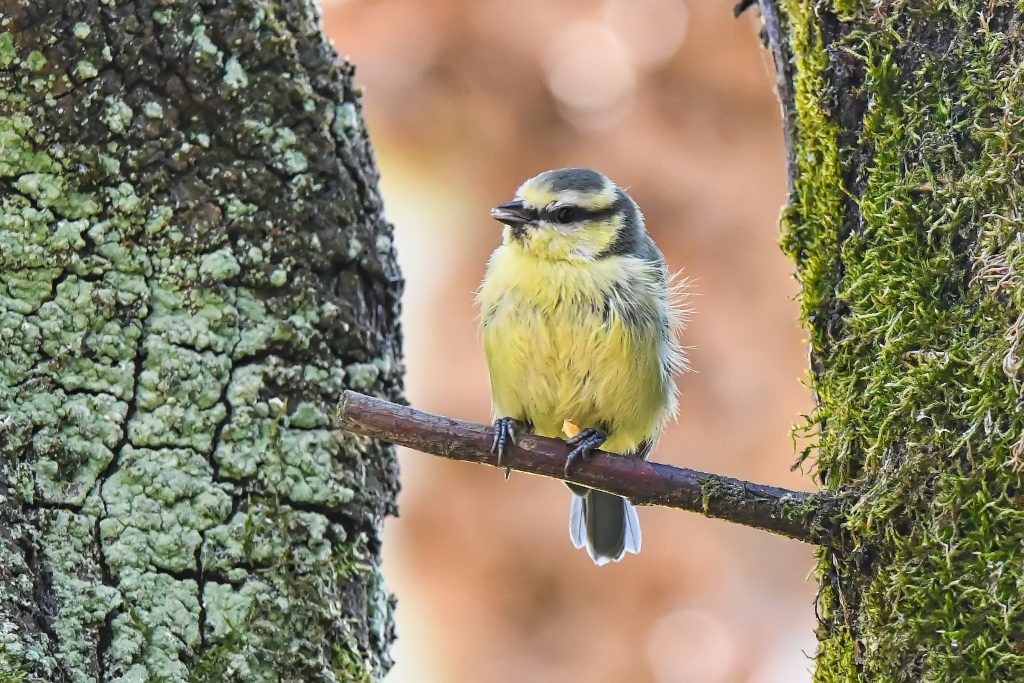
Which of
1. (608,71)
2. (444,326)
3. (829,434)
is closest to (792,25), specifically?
(829,434)

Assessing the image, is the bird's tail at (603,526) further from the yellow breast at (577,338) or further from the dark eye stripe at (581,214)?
the dark eye stripe at (581,214)

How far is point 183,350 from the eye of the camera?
2195 mm

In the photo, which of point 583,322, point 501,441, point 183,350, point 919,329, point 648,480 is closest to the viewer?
point 919,329

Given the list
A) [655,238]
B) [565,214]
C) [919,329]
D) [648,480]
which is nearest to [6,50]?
[565,214]

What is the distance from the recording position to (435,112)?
3.43 m

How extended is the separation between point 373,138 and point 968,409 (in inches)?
95.0

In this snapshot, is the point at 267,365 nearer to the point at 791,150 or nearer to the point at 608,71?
the point at 791,150

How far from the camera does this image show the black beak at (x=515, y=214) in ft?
9.34

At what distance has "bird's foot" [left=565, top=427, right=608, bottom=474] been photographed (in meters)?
2.09

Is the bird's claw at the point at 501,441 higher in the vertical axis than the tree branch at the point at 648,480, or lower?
higher

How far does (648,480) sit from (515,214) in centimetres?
112

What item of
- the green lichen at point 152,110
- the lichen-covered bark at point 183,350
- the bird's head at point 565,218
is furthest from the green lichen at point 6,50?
the bird's head at point 565,218

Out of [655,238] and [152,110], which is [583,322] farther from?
[152,110]

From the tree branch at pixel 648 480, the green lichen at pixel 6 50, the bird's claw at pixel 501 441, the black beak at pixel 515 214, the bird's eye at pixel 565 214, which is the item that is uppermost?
the bird's eye at pixel 565 214
